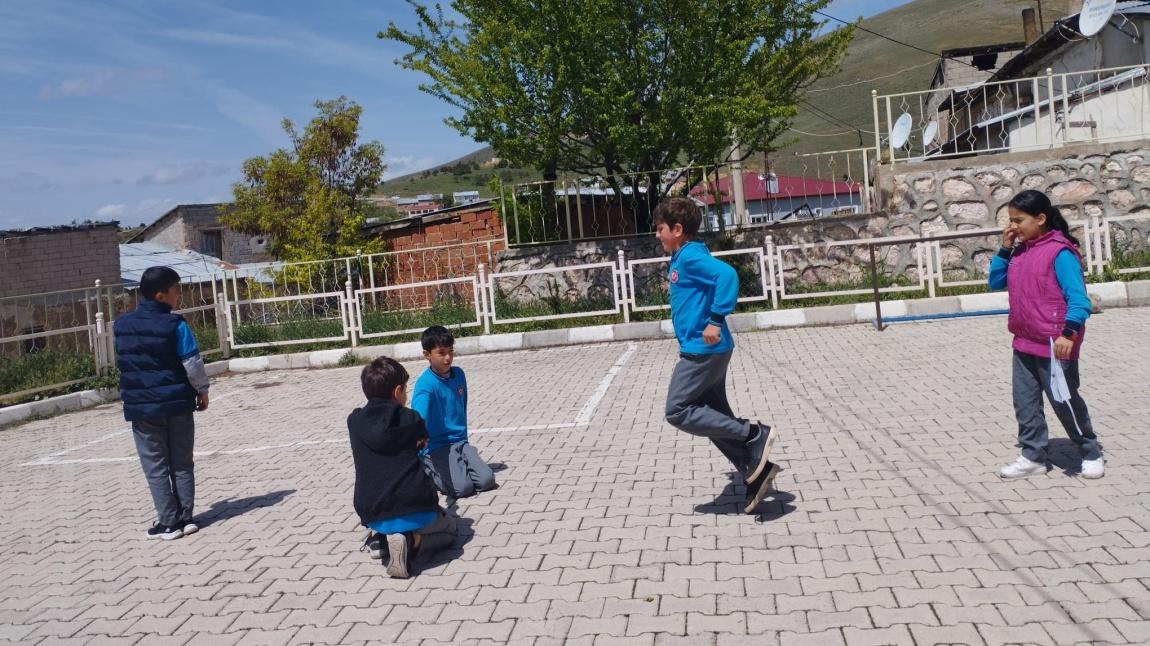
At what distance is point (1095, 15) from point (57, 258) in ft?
85.0

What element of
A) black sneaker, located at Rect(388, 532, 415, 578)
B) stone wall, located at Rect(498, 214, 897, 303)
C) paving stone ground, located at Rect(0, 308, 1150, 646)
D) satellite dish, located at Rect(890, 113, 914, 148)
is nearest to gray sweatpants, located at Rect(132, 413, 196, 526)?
paving stone ground, located at Rect(0, 308, 1150, 646)

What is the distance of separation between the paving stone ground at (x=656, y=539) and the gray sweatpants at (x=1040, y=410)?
225 mm

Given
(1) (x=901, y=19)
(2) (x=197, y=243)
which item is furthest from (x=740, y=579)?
(1) (x=901, y=19)

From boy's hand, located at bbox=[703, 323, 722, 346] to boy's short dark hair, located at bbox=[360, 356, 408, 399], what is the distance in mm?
1653

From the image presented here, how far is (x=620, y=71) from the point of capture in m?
14.5

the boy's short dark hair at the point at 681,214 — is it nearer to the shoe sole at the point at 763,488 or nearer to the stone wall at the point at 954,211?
the shoe sole at the point at 763,488

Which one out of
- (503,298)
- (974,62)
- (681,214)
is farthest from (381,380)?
(974,62)

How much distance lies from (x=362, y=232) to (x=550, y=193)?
343 inches

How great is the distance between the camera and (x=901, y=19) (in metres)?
146

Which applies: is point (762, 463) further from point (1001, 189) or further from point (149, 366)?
point (1001, 189)

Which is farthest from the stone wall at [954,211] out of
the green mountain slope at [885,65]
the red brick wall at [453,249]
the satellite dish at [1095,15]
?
the green mountain slope at [885,65]

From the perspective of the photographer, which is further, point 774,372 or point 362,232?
point 362,232

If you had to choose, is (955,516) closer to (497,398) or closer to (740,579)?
(740,579)

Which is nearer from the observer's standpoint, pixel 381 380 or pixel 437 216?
pixel 381 380
